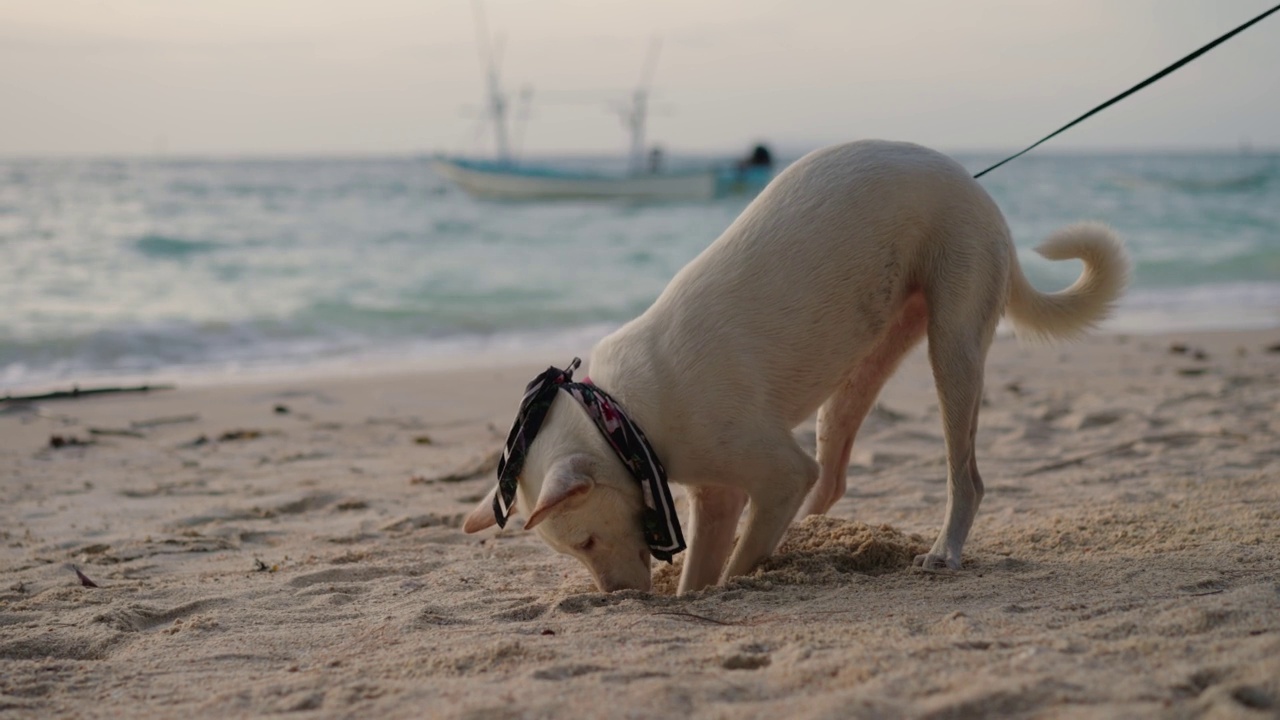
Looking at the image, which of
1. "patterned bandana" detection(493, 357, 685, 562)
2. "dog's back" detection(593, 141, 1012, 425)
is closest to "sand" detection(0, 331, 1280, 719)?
"patterned bandana" detection(493, 357, 685, 562)

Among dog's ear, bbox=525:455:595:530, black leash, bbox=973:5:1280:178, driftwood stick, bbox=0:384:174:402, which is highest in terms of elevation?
black leash, bbox=973:5:1280:178

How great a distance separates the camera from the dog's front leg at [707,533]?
387cm

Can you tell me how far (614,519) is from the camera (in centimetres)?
349

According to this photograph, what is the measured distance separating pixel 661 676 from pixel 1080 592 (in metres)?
1.43

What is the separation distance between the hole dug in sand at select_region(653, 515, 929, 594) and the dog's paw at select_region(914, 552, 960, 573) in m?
0.08

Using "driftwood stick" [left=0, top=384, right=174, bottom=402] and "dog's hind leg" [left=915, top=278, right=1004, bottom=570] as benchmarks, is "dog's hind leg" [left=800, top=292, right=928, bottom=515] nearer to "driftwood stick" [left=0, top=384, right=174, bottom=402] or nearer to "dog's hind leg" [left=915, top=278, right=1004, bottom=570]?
"dog's hind leg" [left=915, top=278, right=1004, bottom=570]

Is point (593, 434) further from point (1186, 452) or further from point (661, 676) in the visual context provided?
point (1186, 452)

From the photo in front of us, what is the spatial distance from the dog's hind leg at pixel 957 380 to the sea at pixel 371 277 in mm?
4318

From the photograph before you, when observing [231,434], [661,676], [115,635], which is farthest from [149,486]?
[661,676]

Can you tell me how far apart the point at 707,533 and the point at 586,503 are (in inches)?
24.6

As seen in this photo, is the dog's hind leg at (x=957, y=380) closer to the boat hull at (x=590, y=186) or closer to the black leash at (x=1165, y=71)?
the black leash at (x=1165, y=71)

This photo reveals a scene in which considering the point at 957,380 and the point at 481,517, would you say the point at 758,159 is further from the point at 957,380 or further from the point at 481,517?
the point at 481,517

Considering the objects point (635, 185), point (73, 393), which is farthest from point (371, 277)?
point (635, 185)

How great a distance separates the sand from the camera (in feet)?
8.09
